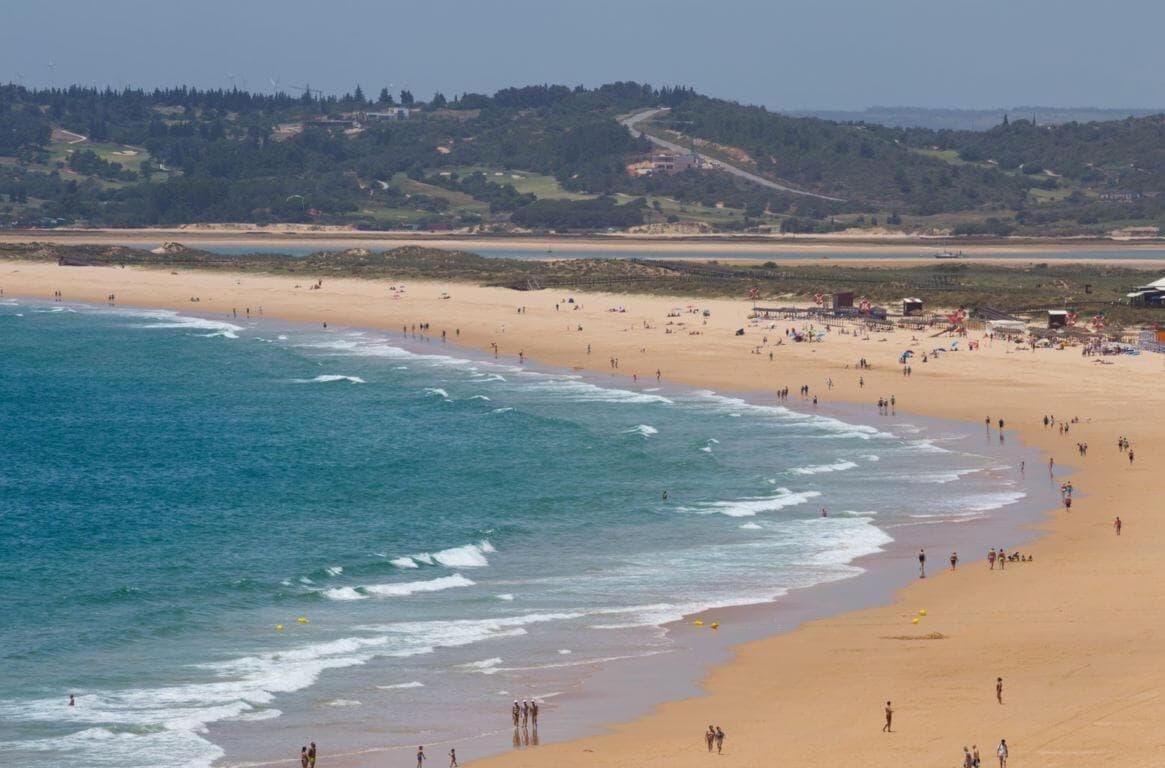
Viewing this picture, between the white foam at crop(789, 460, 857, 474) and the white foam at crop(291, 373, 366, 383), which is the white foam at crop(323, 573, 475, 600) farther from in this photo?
the white foam at crop(291, 373, 366, 383)

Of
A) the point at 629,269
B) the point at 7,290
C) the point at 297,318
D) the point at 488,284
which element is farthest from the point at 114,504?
the point at 7,290

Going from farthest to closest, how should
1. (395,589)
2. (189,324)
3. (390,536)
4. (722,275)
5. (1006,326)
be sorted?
(722,275) → (189,324) → (1006,326) → (390,536) → (395,589)

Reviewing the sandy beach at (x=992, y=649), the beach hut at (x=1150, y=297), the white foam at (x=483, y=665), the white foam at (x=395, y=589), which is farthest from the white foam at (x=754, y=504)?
the beach hut at (x=1150, y=297)

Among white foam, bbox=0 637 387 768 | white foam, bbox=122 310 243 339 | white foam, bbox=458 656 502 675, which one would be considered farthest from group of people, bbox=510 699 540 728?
white foam, bbox=122 310 243 339

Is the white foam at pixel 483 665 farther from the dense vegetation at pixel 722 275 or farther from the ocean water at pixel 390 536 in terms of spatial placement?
the dense vegetation at pixel 722 275

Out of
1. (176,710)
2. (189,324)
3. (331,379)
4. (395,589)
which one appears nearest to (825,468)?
(395,589)

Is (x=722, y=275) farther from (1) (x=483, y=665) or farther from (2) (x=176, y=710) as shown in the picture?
(2) (x=176, y=710)

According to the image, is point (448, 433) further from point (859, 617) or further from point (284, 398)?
point (859, 617)
